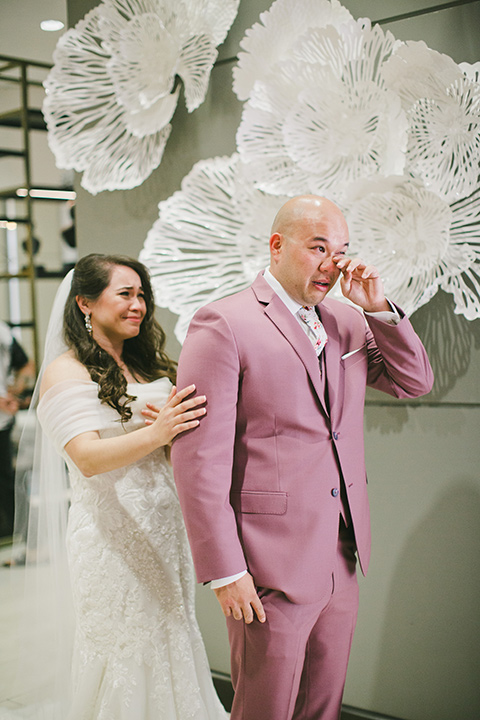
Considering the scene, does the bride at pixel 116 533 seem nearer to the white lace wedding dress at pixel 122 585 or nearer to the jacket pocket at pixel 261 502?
the white lace wedding dress at pixel 122 585

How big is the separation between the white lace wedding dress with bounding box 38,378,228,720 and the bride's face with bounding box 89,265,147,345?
185 mm

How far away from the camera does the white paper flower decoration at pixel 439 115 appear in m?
1.91

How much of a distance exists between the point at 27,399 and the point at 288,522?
3607mm

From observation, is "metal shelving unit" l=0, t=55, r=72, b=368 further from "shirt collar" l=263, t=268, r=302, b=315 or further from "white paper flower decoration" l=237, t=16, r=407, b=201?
"shirt collar" l=263, t=268, r=302, b=315

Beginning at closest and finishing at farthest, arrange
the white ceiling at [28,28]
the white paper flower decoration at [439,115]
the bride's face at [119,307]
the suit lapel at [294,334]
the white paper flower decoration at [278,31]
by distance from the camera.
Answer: the suit lapel at [294,334] → the white paper flower decoration at [439,115] → the bride's face at [119,307] → the white paper flower decoration at [278,31] → the white ceiling at [28,28]

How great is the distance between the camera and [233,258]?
2518 millimetres

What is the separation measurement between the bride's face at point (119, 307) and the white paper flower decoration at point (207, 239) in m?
0.49

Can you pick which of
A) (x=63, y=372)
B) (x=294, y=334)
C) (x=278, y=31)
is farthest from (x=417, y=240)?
(x=63, y=372)

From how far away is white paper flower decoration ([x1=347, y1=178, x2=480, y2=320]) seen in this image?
200 centimetres

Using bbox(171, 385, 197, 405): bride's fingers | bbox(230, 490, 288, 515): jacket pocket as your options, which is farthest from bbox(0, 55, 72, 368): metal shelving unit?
bbox(230, 490, 288, 515): jacket pocket

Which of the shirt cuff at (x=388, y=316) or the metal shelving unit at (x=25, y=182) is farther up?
the metal shelving unit at (x=25, y=182)

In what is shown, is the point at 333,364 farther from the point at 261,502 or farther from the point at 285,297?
the point at 261,502

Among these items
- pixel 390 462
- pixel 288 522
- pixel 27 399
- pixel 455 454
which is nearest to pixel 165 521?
pixel 288 522

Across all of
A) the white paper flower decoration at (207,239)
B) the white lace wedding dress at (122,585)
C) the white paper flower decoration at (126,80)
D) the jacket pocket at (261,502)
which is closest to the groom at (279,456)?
the jacket pocket at (261,502)
